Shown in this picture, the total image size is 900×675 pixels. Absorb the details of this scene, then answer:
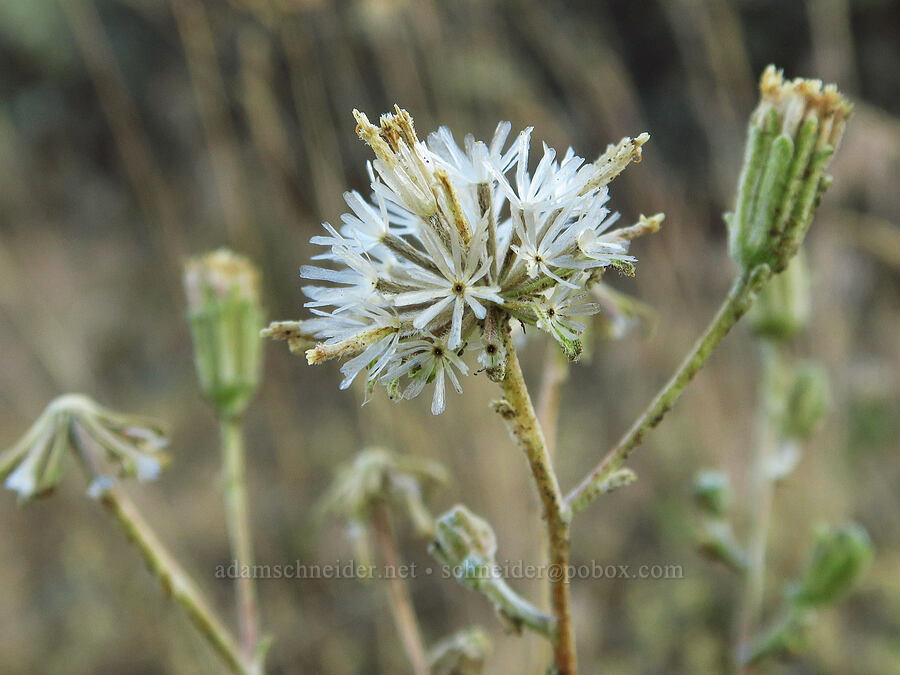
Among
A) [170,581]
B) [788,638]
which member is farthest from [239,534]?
[788,638]

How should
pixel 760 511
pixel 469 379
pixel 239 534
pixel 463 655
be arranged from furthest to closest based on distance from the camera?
pixel 469 379 → pixel 760 511 → pixel 239 534 → pixel 463 655

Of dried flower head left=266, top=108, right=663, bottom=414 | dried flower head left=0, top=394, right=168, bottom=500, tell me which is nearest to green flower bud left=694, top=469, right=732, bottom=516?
dried flower head left=266, top=108, right=663, bottom=414

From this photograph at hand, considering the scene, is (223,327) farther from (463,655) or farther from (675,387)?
(675,387)

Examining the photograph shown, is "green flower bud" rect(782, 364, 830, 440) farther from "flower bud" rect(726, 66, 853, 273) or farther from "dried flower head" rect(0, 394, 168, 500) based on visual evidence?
"dried flower head" rect(0, 394, 168, 500)

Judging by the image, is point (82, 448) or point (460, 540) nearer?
point (460, 540)

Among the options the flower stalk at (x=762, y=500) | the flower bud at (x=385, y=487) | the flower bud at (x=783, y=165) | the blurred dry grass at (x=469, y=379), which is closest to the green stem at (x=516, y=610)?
the flower bud at (x=385, y=487)

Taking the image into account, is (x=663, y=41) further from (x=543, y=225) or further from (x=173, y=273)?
(x=543, y=225)

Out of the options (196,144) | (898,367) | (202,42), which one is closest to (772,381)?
(202,42)
